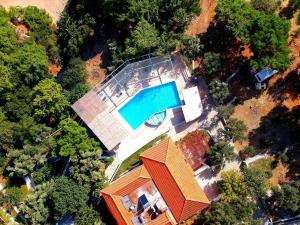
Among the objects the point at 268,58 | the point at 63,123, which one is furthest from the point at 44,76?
the point at 268,58

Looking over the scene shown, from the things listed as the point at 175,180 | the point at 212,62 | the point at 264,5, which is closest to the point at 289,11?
the point at 264,5

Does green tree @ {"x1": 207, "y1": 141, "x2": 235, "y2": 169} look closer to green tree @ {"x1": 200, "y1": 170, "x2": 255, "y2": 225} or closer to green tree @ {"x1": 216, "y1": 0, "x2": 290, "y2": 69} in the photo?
green tree @ {"x1": 200, "y1": 170, "x2": 255, "y2": 225}

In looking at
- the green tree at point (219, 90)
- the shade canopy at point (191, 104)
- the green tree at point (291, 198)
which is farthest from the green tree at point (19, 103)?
the green tree at point (291, 198)

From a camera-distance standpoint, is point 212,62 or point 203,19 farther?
point 203,19

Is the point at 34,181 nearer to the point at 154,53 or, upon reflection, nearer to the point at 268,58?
the point at 154,53

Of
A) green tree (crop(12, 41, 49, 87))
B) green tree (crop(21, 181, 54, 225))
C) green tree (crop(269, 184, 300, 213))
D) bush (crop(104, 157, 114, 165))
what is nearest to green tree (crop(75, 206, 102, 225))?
green tree (crop(21, 181, 54, 225))

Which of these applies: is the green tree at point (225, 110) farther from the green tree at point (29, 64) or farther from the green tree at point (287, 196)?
the green tree at point (29, 64)

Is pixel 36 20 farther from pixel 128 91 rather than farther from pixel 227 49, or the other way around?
pixel 227 49
